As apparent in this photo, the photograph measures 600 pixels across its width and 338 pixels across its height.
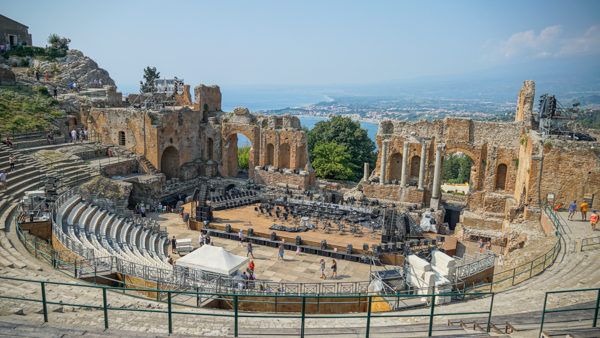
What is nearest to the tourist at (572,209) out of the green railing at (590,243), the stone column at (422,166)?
the green railing at (590,243)

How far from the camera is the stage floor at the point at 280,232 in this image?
2502 cm

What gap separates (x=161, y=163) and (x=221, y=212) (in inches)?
393

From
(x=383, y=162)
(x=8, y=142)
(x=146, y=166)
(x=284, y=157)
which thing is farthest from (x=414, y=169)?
(x=8, y=142)

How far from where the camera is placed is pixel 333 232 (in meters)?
26.4

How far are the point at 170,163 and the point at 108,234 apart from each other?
16.3 meters

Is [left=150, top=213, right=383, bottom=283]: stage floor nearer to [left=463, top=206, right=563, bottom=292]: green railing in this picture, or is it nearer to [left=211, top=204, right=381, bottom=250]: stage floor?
[left=211, top=204, right=381, bottom=250]: stage floor

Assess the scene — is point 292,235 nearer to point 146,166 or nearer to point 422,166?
point 422,166

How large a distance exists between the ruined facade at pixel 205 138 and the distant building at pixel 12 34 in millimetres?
25121

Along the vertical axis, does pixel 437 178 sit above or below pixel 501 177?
below

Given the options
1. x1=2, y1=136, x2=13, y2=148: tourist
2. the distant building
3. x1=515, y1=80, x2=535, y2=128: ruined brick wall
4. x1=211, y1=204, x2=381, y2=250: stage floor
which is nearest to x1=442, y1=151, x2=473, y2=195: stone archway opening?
x1=515, y1=80, x2=535, y2=128: ruined brick wall

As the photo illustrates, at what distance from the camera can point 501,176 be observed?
1214 inches

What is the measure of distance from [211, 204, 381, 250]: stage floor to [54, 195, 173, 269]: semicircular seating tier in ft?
14.9

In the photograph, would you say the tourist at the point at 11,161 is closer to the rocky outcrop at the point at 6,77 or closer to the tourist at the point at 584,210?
the rocky outcrop at the point at 6,77

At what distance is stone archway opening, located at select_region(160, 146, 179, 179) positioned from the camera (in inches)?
1442
